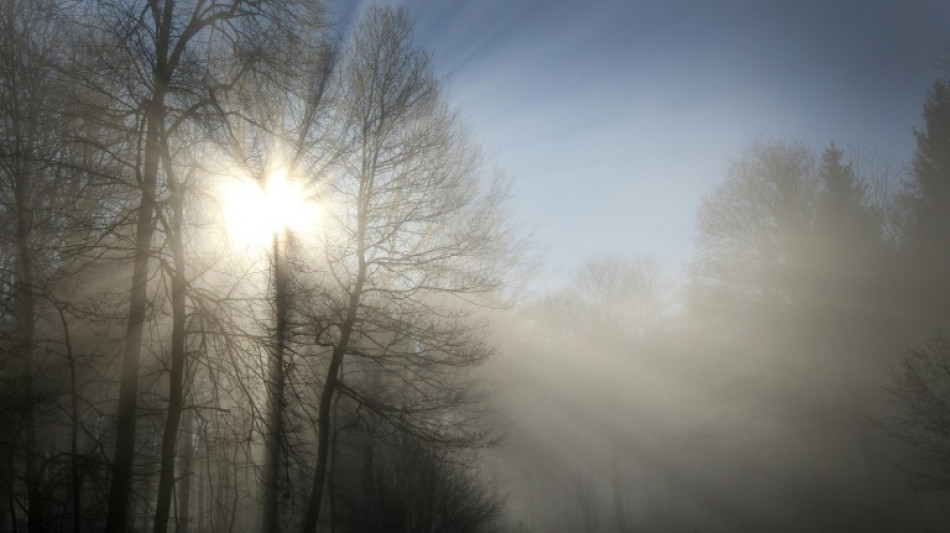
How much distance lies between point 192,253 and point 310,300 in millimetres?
1773

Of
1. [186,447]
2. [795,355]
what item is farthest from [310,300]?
[795,355]

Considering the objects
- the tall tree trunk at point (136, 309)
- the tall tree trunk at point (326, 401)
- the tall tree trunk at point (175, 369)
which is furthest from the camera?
the tall tree trunk at point (326, 401)

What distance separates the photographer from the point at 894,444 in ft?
68.3

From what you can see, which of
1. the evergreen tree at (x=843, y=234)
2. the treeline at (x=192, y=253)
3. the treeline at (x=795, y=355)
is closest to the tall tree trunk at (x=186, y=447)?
the treeline at (x=192, y=253)

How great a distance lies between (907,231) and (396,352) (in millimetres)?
18977

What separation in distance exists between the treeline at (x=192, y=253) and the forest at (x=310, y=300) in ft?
0.15

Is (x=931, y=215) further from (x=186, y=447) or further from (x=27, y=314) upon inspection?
(x=27, y=314)

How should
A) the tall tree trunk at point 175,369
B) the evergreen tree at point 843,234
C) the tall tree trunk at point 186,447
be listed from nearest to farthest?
1. the tall tree trunk at point 175,369
2. the tall tree trunk at point 186,447
3. the evergreen tree at point 843,234

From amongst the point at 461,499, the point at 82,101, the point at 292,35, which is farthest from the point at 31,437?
the point at 461,499

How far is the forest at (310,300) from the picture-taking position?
22.6 ft

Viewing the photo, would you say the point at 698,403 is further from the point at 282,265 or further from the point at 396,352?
the point at 282,265

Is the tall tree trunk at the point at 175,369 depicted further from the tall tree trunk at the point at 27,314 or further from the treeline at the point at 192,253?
the tall tree trunk at the point at 27,314

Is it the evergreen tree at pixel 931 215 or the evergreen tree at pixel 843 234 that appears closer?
the evergreen tree at pixel 931 215

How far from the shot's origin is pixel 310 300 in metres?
8.64
